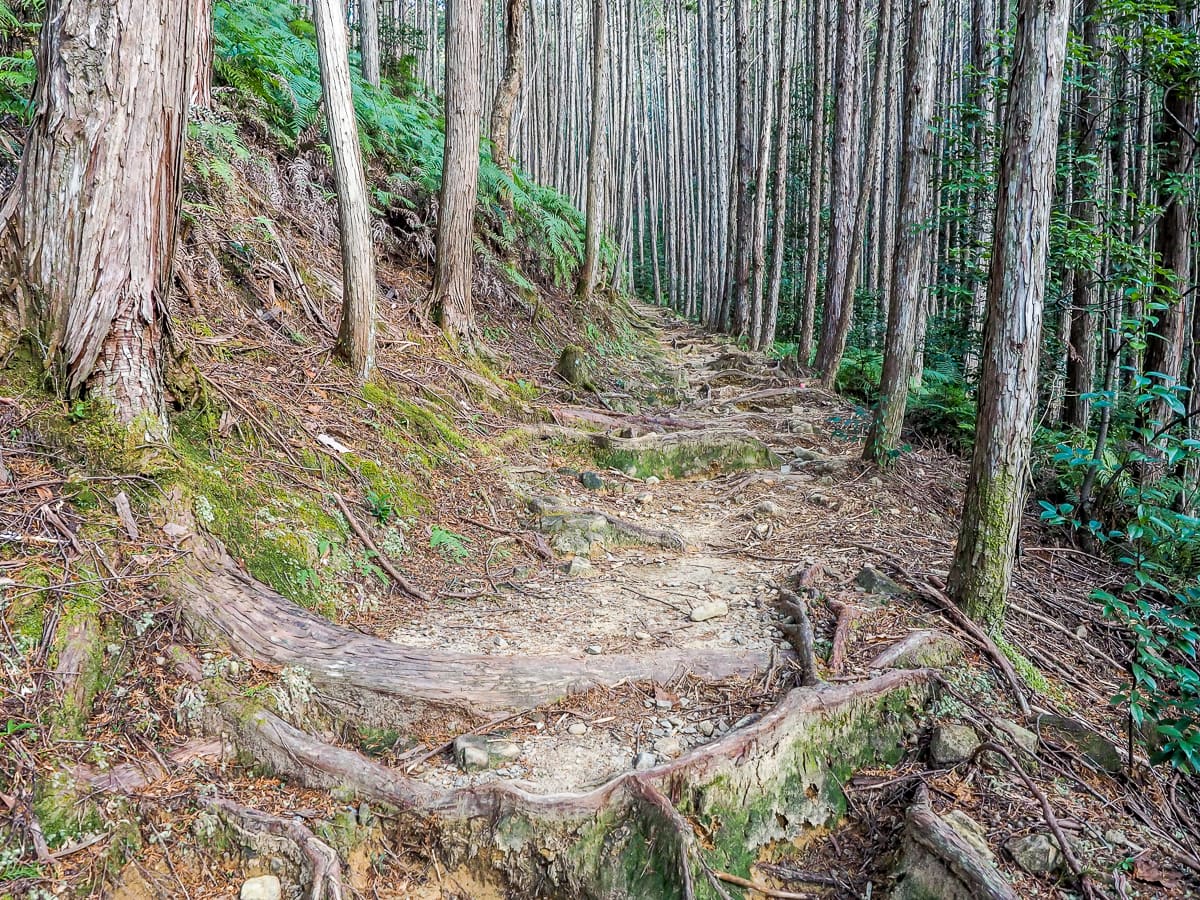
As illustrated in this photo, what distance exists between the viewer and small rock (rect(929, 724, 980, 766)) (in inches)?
117

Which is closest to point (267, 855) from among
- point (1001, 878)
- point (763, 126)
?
point (1001, 878)

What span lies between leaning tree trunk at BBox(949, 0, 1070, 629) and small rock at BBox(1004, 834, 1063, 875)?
1.56 metres

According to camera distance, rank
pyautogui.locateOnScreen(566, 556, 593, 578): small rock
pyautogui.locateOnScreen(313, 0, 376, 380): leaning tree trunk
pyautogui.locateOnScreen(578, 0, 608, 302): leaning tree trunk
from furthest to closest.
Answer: pyautogui.locateOnScreen(578, 0, 608, 302): leaning tree trunk < pyautogui.locateOnScreen(313, 0, 376, 380): leaning tree trunk < pyautogui.locateOnScreen(566, 556, 593, 578): small rock

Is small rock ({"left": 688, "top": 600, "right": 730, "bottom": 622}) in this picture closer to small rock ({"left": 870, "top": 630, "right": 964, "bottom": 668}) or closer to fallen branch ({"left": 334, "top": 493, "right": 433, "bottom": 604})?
small rock ({"left": 870, "top": 630, "right": 964, "bottom": 668})

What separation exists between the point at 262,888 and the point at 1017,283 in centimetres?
423

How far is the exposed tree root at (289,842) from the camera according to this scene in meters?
2.26

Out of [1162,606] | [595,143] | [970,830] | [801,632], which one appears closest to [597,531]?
[801,632]

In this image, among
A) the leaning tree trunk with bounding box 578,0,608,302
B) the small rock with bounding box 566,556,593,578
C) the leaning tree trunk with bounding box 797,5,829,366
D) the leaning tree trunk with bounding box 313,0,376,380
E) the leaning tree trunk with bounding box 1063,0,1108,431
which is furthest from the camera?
the leaning tree trunk with bounding box 797,5,829,366

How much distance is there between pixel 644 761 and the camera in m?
2.79

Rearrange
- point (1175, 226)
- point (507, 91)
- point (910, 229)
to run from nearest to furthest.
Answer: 1. point (910, 229)
2. point (1175, 226)
3. point (507, 91)

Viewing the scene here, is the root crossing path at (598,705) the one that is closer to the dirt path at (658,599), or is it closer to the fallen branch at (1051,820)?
the dirt path at (658,599)

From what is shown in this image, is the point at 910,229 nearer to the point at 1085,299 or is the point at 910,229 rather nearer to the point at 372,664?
the point at 1085,299

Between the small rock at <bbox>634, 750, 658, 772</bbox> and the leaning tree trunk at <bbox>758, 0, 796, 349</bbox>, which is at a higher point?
the leaning tree trunk at <bbox>758, 0, 796, 349</bbox>

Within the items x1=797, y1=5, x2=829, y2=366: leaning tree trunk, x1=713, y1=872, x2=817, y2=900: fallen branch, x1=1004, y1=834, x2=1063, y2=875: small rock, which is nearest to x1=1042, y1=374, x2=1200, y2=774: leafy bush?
x1=1004, y1=834, x2=1063, y2=875: small rock
